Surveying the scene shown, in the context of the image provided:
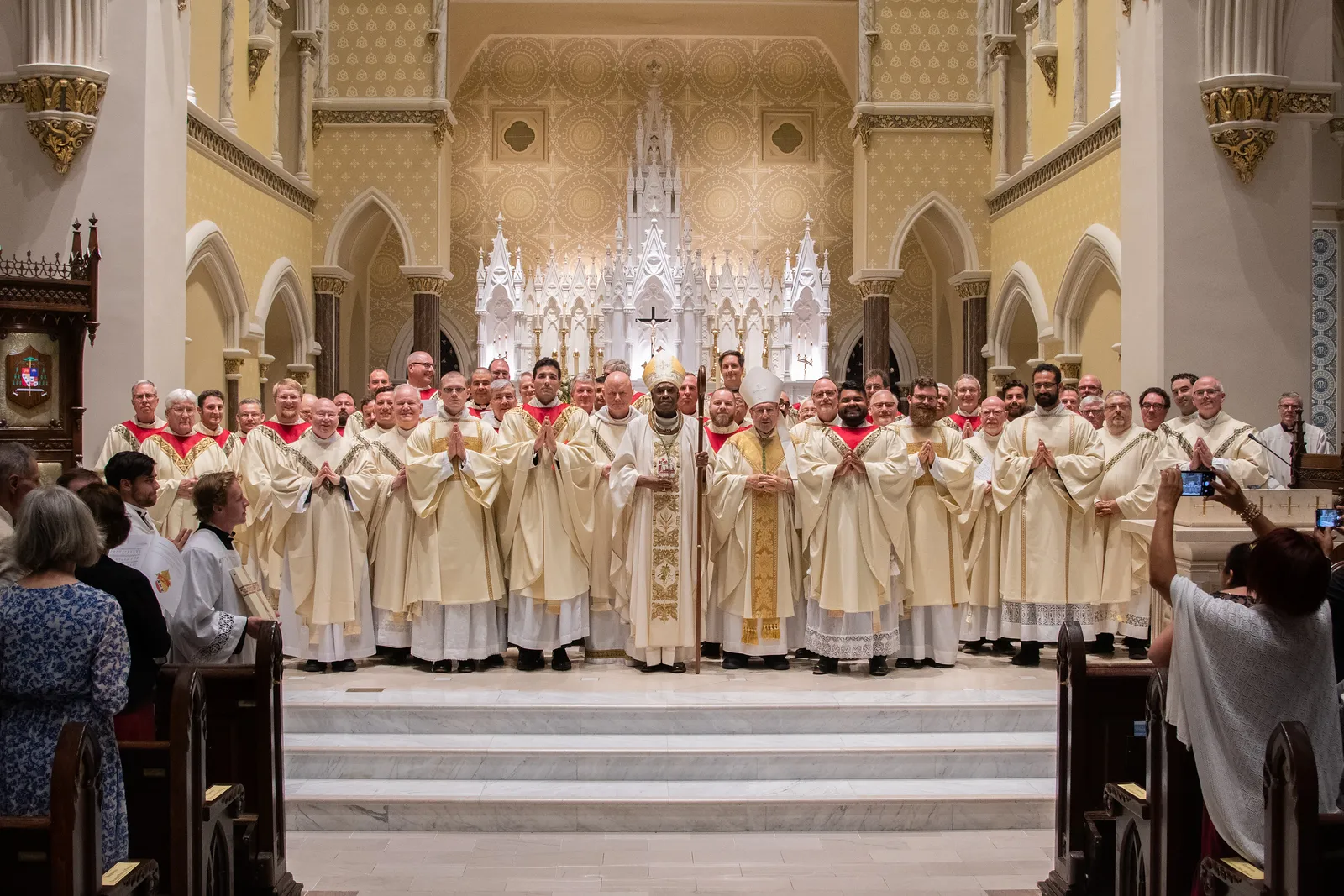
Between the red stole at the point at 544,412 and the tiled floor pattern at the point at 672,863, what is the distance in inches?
114

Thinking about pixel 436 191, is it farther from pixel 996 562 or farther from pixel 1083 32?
pixel 996 562

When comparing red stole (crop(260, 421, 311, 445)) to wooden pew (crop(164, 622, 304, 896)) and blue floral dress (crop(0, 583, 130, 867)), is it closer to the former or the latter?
wooden pew (crop(164, 622, 304, 896))

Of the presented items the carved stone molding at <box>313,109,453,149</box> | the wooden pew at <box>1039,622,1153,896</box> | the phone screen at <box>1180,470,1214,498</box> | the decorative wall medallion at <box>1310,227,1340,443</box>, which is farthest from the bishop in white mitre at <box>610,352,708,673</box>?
the carved stone molding at <box>313,109,453,149</box>

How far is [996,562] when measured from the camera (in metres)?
7.96

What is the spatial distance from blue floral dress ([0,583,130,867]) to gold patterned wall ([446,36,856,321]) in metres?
16.0

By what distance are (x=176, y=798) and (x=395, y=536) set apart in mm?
3834

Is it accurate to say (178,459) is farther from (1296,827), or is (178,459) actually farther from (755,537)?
(1296,827)

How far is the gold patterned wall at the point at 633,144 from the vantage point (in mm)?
19047

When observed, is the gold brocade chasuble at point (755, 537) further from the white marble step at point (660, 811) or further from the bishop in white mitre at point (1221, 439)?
the bishop in white mitre at point (1221, 439)

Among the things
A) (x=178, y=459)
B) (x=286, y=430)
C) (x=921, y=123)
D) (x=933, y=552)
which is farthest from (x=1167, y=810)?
(x=921, y=123)

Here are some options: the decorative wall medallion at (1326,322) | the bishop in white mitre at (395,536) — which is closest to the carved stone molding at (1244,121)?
the decorative wall medallion at (1326,322)

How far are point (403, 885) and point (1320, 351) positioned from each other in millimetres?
10243

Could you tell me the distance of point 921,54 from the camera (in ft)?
54.8

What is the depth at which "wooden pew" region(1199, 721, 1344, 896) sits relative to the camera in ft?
9.29
